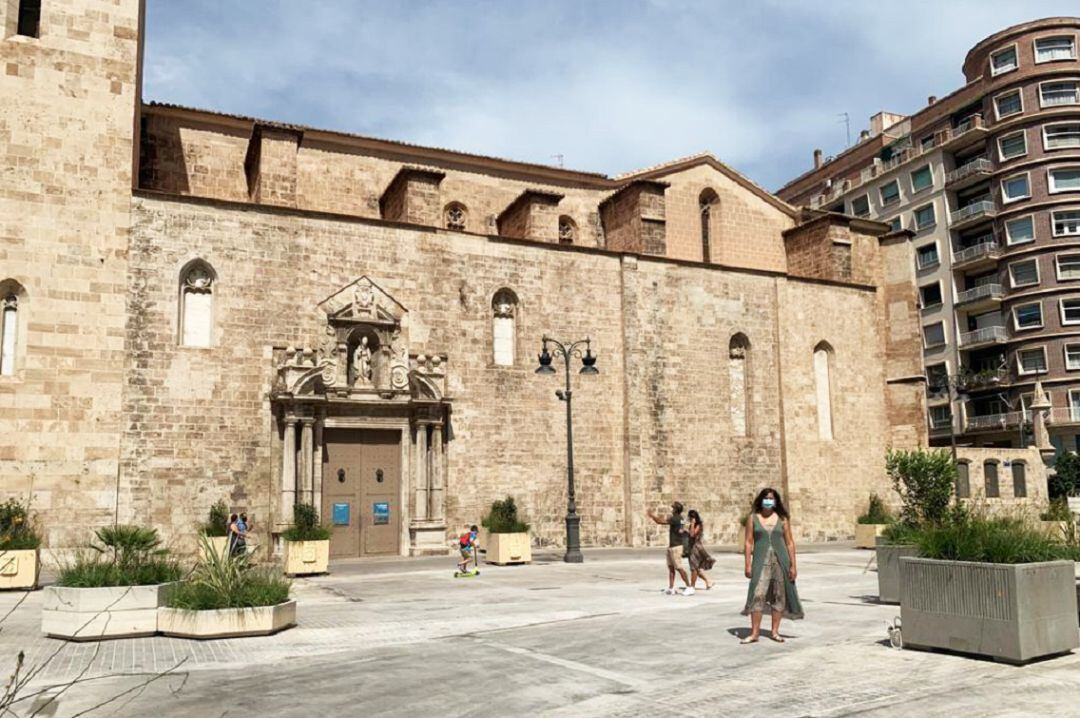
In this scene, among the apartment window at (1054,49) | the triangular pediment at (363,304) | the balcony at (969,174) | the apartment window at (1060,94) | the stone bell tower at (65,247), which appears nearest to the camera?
the stone bell tower at (65,247)

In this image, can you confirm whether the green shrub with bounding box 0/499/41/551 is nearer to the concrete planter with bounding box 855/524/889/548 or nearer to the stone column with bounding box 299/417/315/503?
the stone column with bounding box 299/417/315/503

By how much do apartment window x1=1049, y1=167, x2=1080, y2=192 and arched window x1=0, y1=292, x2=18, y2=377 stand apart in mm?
48615

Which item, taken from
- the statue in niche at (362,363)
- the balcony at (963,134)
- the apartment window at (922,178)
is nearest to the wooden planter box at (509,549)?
the statue in niche at (362,363)

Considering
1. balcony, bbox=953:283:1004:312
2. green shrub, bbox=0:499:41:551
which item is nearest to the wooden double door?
green shrub, bbox=0:499:41:551

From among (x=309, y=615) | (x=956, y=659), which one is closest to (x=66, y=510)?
(x=309, y=615)

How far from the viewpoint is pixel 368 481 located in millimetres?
22891

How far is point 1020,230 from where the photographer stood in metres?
49.3

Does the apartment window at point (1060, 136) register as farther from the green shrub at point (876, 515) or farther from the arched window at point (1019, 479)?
the green shrub at point (876, 515)

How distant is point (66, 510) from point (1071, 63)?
5239cm

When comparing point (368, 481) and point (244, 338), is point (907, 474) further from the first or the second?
point (244, 338)

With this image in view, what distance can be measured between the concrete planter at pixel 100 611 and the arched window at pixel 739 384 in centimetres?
2051

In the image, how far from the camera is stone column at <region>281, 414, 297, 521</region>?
2128cm

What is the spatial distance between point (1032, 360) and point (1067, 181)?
31.7ft

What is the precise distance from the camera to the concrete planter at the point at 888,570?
11883mm
